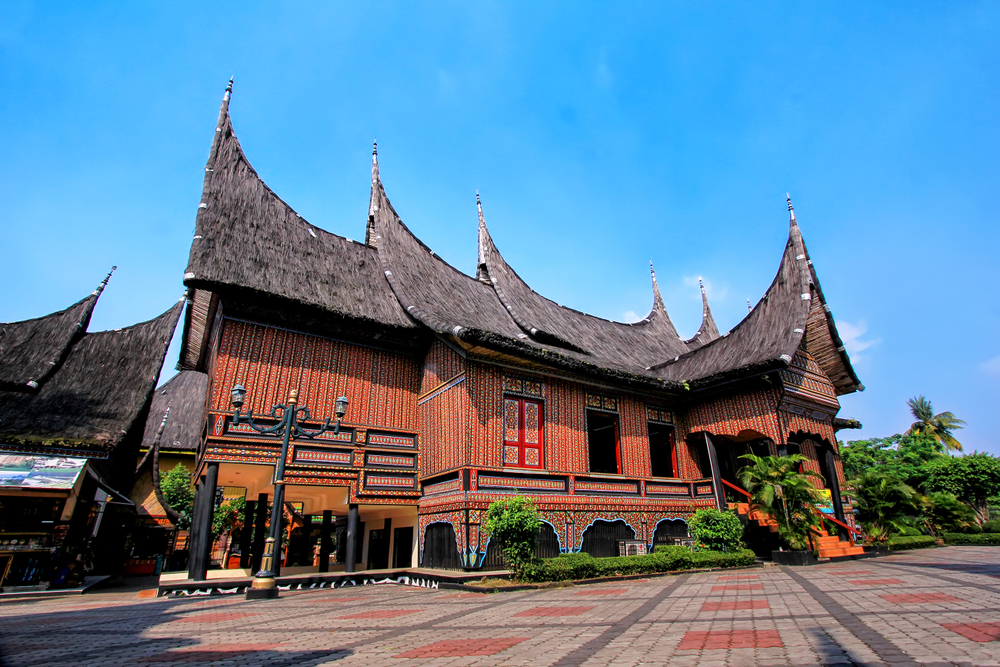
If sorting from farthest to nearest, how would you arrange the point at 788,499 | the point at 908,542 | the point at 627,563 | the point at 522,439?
the point at 908,542 < the point at 522,439 < the point at 788,499 < the point at 627,563

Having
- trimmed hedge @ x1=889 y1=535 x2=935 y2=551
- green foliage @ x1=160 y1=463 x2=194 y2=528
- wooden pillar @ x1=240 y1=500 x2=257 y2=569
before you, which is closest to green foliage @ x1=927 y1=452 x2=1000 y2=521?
trimmed hedge @ x1=889 y1=535 x2=935 y2=551

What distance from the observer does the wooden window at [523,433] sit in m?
11.2

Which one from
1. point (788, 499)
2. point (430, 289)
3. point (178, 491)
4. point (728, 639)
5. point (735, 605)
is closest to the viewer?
point (728, 639)

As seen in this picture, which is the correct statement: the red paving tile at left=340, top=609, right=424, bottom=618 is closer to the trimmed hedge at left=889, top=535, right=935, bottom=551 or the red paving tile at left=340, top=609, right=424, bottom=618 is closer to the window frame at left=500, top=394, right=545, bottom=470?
the window frame at left=500, top=394, right=545, bottom=470

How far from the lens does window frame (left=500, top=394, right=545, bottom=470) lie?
11.2 metres

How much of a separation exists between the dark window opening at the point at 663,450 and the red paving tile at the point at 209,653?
36.9ft

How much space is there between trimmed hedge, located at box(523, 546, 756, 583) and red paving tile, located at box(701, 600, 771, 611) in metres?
3.60

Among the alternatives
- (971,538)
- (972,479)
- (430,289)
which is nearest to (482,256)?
(430,289)

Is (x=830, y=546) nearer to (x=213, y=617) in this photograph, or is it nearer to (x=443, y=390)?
(x=443, y=390)

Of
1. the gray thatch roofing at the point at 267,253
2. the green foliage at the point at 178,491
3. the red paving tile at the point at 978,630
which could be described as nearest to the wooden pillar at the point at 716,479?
the gray thatch roofing at the point at 267,253

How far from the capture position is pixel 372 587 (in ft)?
33.3

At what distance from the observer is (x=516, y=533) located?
8.88 meters

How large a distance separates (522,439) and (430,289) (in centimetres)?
501

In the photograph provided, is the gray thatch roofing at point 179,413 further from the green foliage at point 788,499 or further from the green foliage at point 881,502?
the green foliage at point 881,502
